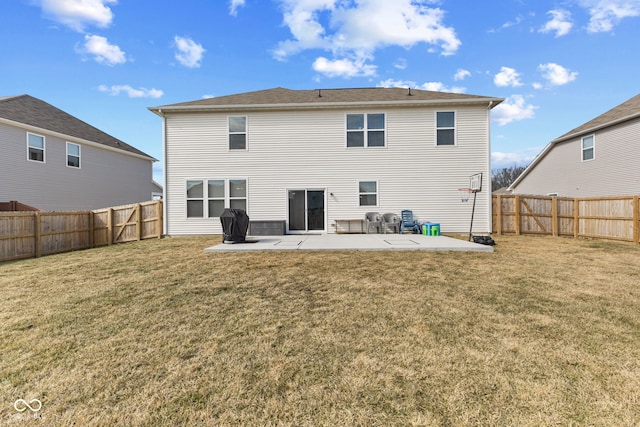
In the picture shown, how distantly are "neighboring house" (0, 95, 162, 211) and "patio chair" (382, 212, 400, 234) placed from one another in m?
16.0

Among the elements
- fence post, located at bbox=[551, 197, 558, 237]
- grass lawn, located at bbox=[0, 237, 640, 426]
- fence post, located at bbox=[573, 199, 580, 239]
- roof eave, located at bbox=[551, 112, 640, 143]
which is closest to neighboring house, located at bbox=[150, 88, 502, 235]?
fence post, located at bbox=[551, 197, 558, 237]

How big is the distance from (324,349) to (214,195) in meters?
10.5

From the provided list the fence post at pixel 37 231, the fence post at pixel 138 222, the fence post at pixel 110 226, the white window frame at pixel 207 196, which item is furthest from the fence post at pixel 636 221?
the fence post at pixel 37 231

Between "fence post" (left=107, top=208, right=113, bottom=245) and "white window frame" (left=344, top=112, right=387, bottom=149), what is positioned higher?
"white window frame" (left=344, top=112, right=387, bottom=149)

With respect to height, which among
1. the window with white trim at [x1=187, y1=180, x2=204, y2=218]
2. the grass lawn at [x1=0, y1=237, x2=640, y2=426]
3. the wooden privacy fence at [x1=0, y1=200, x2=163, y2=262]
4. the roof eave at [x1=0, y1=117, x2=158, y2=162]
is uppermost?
the roof eave at [x1=0, y1=117, x2=158, y2=162]

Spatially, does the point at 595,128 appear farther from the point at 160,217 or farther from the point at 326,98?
the point at 160,217

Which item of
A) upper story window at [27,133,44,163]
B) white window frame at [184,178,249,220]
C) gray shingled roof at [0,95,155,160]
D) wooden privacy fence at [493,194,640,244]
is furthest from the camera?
gray shingled roof at [0,95,155,160]

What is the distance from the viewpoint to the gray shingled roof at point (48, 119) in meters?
12.8

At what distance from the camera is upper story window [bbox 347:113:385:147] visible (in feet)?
37.9

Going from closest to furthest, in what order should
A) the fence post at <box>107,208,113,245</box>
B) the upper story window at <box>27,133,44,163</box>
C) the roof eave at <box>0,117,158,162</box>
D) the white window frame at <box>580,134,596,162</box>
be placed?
the fence post at <box>107,208,113,245</box> → the roof eave at <box>0,117,158,162</box> → the upper story window at <box>27,133,44,163</box> → the white window frame at <box>580,134,596,162</box>

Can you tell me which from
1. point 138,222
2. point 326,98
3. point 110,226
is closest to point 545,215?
point 326,98

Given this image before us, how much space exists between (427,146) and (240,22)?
379 inches

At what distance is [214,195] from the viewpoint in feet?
38.4

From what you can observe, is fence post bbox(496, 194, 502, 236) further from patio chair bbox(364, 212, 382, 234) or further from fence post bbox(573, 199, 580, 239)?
patio chair bbox(364, 212, 382, 234)
